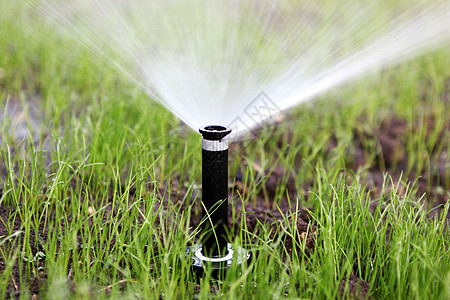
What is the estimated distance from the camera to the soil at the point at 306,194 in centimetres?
218

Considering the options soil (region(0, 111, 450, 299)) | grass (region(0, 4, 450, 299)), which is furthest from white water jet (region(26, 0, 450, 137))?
soil (region(0, 111, 450, 299))

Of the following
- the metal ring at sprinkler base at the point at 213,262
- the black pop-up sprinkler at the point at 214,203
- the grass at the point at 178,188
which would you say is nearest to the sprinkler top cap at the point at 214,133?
the black pop-up sprinkler at the point at 214,203

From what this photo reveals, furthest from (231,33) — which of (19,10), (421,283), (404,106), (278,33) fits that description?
(421,283)

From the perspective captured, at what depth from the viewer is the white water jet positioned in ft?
9.17

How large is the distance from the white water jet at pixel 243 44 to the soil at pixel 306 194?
419 millimetres

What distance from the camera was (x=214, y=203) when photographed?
222 centimetres

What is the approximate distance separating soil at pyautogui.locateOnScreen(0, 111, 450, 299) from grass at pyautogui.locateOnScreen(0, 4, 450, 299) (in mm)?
17

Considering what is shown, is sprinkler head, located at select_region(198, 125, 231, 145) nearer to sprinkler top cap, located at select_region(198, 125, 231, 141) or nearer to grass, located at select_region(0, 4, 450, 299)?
sprinkler top cap, located at select_region(198, 125, 231, 141)

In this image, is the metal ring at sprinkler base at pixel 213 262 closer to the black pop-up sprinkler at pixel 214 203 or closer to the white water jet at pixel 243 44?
the black pop-up sprinkler at pixel 214 203

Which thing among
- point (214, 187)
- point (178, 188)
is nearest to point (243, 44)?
point (178, 188)

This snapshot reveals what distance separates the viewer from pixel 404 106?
4.15 metres

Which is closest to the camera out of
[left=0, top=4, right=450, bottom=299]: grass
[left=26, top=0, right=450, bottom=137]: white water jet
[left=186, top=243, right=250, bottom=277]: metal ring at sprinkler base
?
[left=0, top=4, right=450, bottom=299]: grass

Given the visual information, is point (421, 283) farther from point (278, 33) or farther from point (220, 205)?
point (278, 33)

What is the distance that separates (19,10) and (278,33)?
234 centimetres
